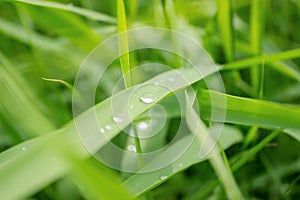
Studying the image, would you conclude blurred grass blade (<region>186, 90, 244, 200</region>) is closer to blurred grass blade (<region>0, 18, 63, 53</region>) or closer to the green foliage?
the green foliage

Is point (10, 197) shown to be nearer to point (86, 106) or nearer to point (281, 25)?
point (86, 106)

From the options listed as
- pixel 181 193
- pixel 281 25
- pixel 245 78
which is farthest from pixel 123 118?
pixel 281 25

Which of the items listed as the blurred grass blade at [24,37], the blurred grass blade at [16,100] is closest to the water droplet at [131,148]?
the blurred grass blade at [16,100]

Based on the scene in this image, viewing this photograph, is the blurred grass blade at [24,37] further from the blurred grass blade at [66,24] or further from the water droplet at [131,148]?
the water droplet at [131,148]

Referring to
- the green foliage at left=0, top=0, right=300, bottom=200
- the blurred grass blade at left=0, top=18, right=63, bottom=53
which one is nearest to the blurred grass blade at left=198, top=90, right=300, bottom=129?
the green foliage at left=0, top=0, right=300, bottom=200

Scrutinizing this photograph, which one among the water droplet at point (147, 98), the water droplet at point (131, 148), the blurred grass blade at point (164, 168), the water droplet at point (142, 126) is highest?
the water droplet at point (147, 98)

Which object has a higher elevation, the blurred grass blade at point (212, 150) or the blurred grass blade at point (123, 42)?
the blurred grass blade at point (123, 42)
